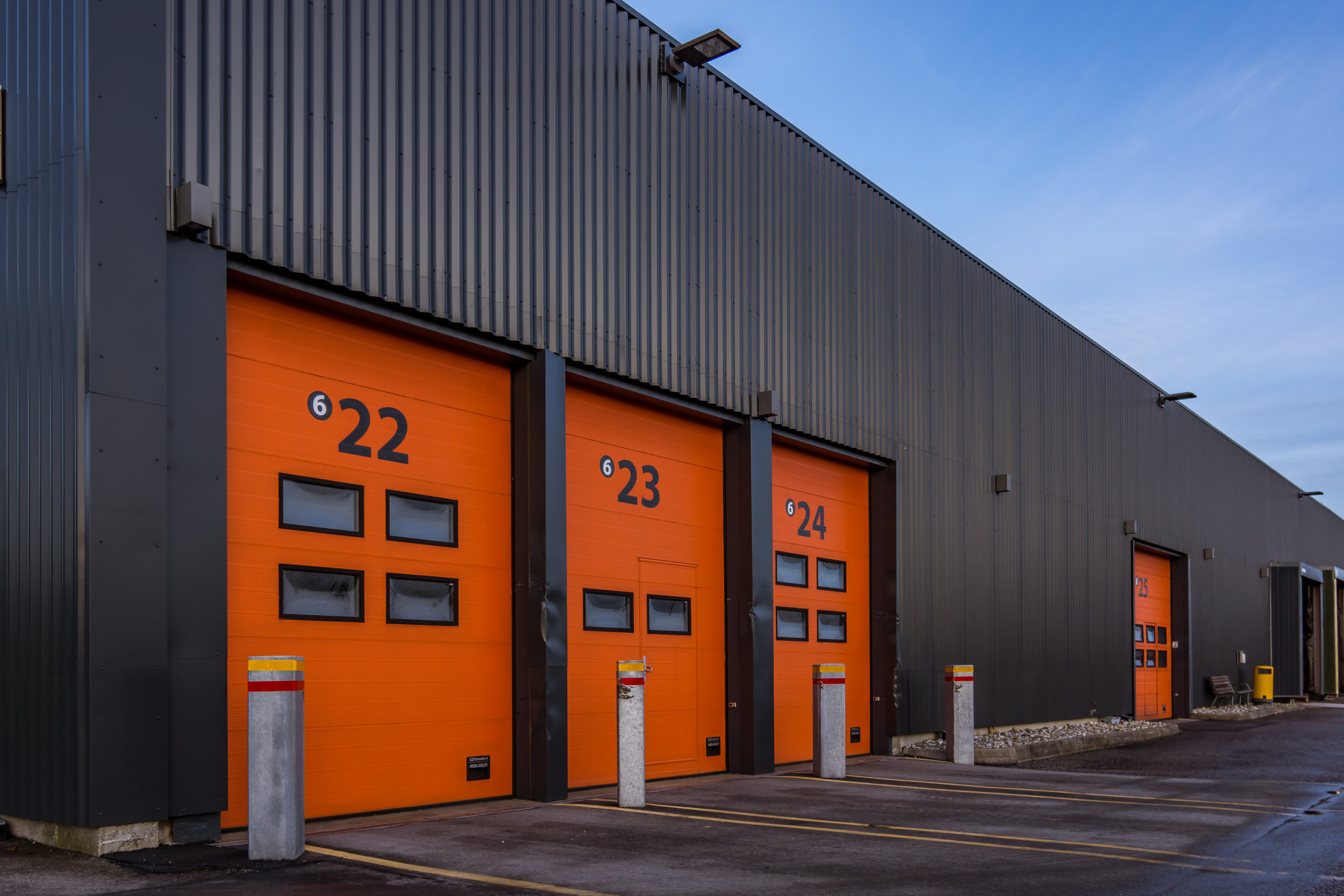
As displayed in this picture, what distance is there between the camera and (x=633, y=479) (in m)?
13.2

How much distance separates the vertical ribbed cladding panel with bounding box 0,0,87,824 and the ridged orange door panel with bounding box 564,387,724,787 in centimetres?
536

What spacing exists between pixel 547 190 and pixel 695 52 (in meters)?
3.14

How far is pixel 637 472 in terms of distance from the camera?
1333 cm

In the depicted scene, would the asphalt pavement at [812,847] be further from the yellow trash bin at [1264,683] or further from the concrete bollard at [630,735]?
the yellow trash bin at [1264,683]

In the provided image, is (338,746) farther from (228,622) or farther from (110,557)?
(110,557)

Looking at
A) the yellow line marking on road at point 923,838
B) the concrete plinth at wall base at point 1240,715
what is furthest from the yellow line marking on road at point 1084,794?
the concrete plinth at wall base at point 1240,715

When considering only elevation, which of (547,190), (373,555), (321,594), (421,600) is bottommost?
(421,600)

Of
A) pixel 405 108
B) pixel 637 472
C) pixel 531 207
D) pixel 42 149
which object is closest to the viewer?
pixel 42 149

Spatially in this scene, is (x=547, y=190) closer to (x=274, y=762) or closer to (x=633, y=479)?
(x=633, y=479)

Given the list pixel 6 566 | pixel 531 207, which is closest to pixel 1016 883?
pixel 6 566

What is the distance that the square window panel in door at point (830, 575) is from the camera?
1653 centimetres

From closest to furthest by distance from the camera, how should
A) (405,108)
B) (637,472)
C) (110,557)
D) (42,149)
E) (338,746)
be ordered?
(110,557) < (42,149) < (338,746) < (405,108) < (637,472)

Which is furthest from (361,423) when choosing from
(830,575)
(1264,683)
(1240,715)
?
(1264,683)

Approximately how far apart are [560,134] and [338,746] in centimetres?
651
